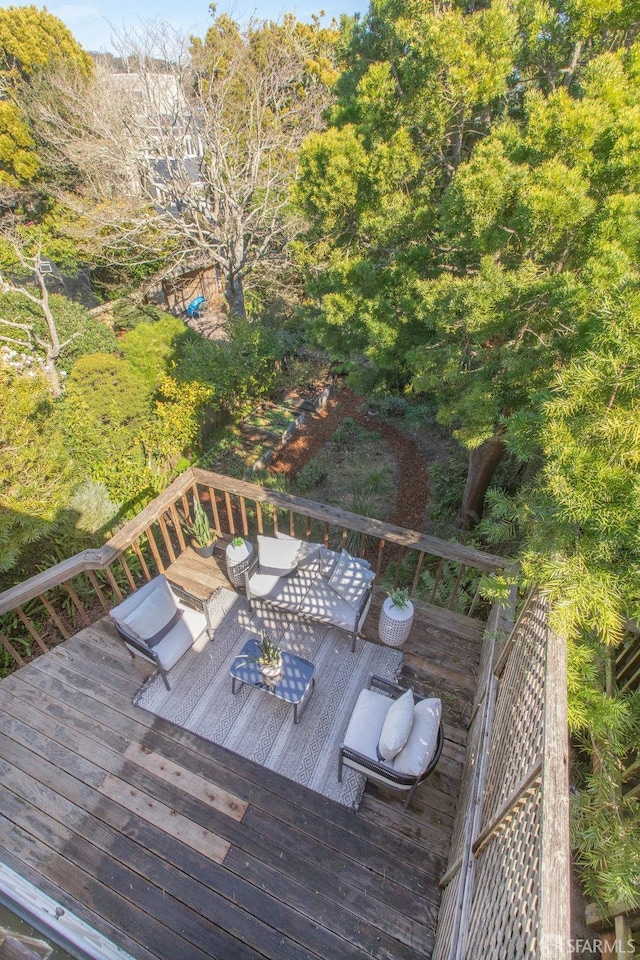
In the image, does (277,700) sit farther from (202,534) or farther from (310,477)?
Answer: (310,477)

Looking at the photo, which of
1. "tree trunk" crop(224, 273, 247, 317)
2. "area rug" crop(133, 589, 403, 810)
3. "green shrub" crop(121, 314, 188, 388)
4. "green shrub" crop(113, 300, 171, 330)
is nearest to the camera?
"area rug" crop(133, 589, 403, 810)

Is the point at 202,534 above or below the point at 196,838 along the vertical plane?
above

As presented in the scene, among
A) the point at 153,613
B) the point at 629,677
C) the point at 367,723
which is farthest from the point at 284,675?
the point at 629,677

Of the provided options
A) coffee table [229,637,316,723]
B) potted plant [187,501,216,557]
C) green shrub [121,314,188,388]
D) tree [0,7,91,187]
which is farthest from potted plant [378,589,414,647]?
tree [0,7,91,187]

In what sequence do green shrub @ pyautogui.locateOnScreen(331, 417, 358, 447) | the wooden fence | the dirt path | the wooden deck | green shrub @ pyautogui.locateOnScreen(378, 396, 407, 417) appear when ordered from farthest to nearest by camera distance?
green shrub @ pyautogui.locateOnScreen(378, 396, 407, 417) < green shrub @ pyautogui.locateOnScreen(331, 417, 358, 447) < the dirt path < the wooden deck < the wooden fence

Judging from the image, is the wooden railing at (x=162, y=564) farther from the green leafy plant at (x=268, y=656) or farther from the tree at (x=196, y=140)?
the tree at (x=196, y=140)

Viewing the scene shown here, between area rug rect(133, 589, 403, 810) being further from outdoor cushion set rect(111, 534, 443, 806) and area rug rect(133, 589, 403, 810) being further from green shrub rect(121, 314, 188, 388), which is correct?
green shrub rect(121, 314, 188, 388)

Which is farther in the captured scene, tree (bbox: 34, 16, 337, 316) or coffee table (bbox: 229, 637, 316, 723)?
tree (bbox: 34, 16, 337, 316)
